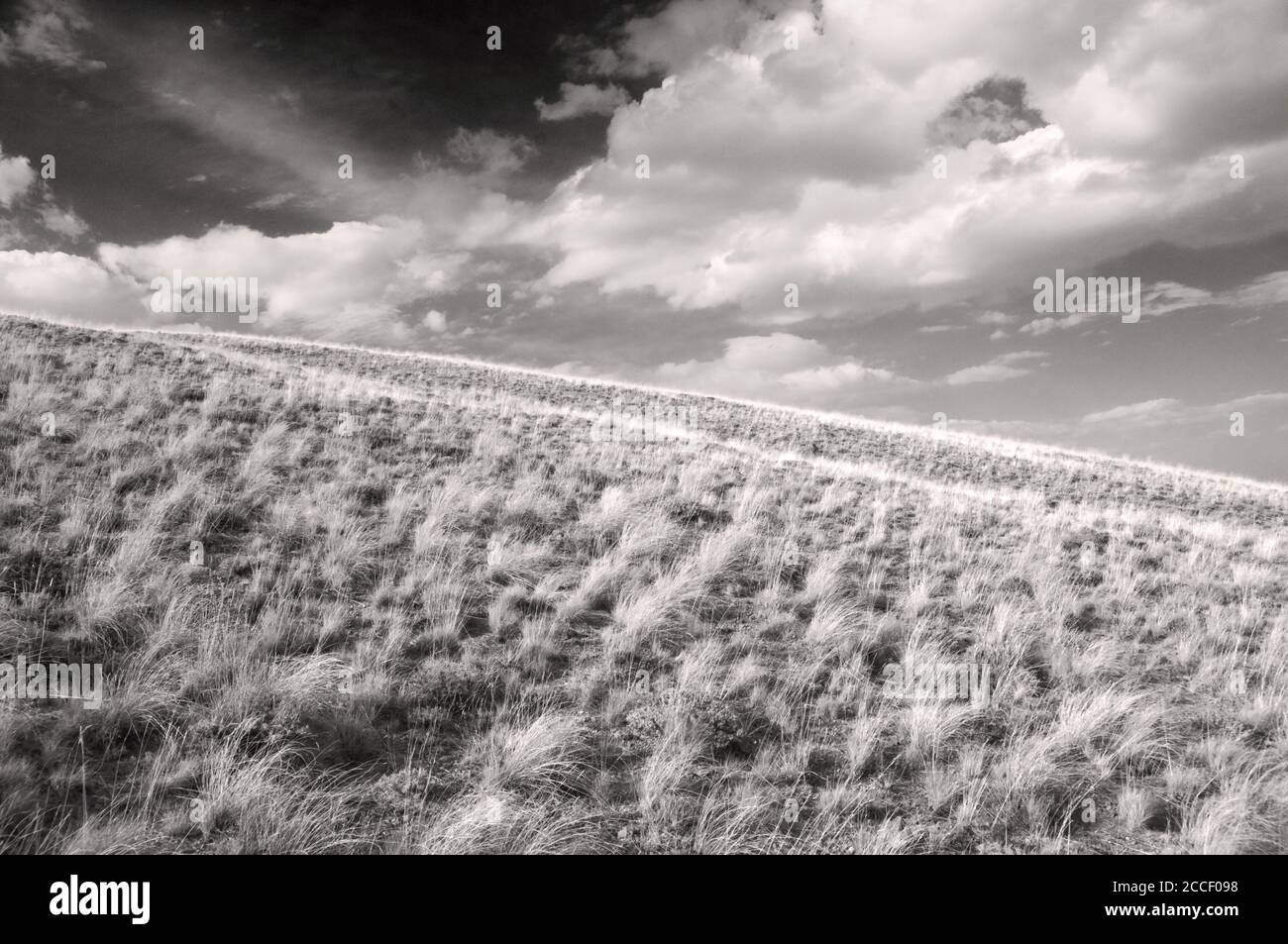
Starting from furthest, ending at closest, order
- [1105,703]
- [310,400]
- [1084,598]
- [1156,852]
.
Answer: [310,400]
[1084,598]
[1105,703]
[1156,852]

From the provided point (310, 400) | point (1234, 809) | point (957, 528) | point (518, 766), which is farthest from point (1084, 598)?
point (310, 400)

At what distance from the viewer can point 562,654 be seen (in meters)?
5.85

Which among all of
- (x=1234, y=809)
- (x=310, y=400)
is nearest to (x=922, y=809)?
(x=1234, y=809)

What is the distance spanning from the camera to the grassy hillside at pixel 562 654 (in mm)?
3961

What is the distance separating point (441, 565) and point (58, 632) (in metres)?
Answer: 3.03

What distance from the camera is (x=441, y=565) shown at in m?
7.03

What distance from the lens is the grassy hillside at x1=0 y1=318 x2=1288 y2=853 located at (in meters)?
3.96

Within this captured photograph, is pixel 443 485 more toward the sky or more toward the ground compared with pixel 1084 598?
more toward the sky

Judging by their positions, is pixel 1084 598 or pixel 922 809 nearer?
pixel 922 809

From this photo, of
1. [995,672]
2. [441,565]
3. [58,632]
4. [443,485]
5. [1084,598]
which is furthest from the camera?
[443,485]

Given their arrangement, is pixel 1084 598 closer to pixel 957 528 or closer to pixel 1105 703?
pixel 957 528
